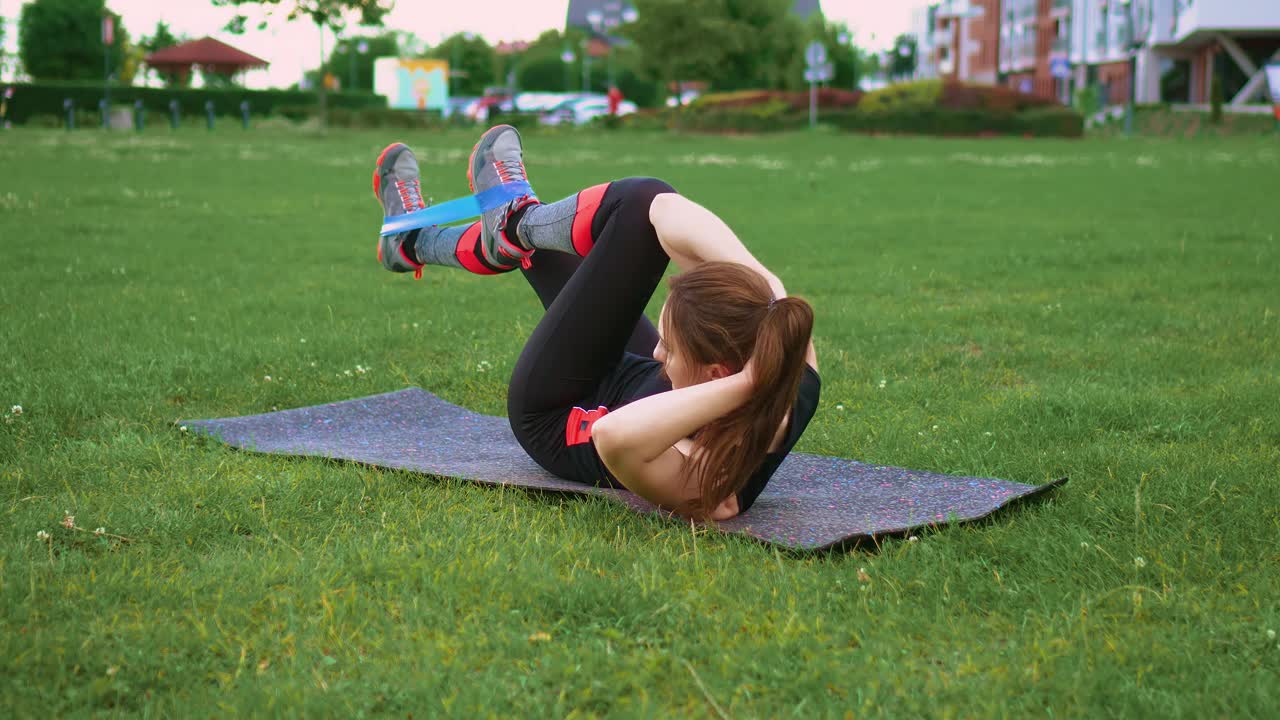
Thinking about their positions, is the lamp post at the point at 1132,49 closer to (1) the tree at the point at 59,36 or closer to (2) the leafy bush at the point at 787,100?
(2) the leafy bush at the point at 787,100

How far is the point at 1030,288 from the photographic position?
30.2 feet

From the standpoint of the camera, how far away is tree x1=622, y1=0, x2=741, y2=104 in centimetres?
4478

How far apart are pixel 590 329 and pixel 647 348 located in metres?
0.65

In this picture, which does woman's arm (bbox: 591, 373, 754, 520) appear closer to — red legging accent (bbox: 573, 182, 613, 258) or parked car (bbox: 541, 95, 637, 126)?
red legging accent (bbox: 573, 182, 613, 258)

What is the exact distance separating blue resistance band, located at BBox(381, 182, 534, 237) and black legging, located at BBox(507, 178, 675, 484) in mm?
504

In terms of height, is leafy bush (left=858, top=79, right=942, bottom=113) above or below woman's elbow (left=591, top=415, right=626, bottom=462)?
above

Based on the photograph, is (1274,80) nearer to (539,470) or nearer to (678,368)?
(539,470)

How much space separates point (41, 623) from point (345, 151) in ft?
88.4

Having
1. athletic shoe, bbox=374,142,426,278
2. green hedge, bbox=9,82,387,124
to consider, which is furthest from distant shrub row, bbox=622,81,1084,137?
athletic shoe, bbox=374,142,426,278

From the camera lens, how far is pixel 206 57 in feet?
203

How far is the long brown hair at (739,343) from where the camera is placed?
3373 millimetres

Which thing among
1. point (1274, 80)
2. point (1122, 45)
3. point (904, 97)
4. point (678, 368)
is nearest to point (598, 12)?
point (1122, 45)

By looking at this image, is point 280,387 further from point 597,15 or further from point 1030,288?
point 597,15

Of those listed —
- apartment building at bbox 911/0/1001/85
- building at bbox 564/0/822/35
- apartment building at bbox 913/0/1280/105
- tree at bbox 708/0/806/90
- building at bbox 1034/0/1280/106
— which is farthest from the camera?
building at bbox 564/0/822/35
